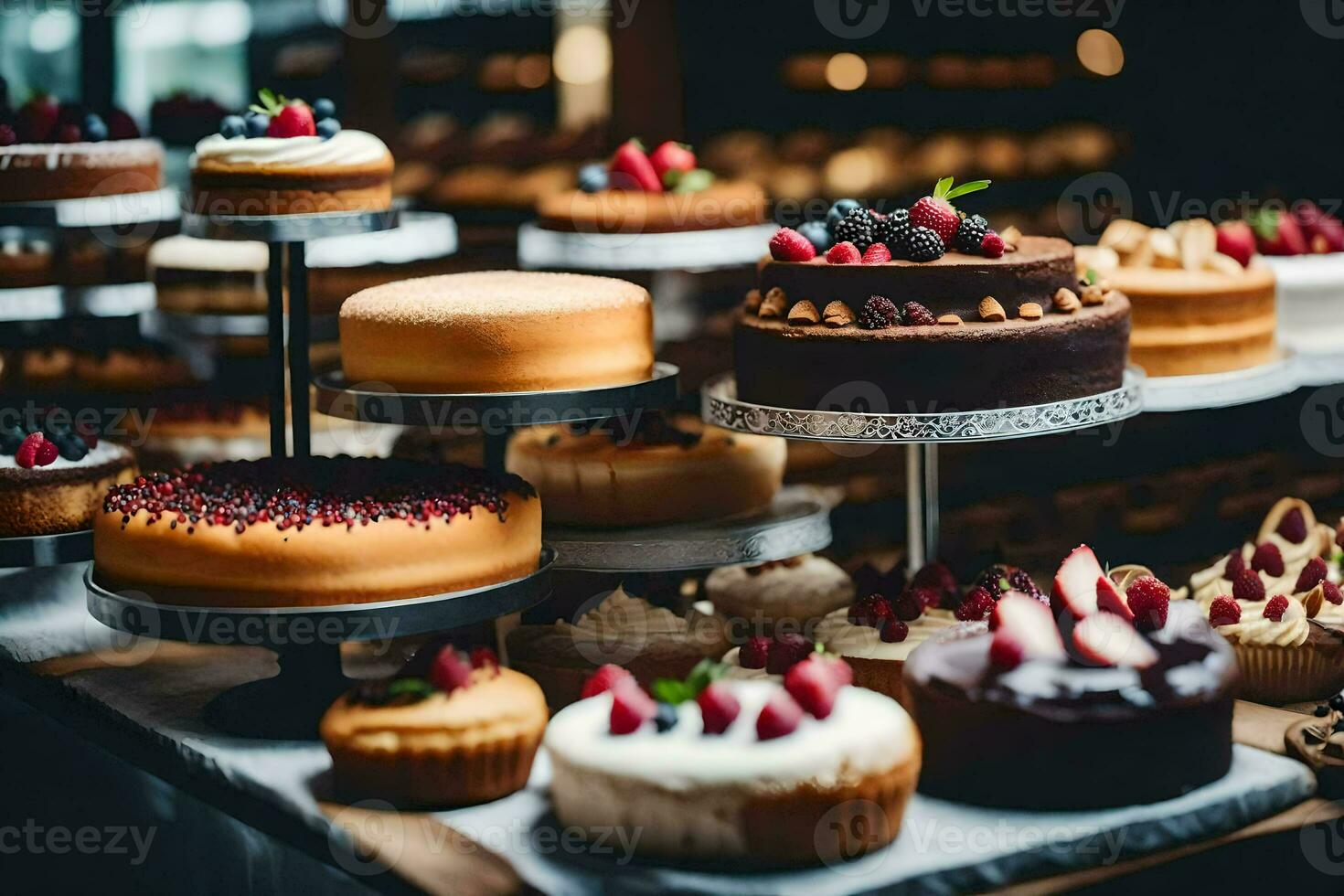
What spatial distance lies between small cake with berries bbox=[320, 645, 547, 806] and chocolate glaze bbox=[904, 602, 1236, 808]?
71cm

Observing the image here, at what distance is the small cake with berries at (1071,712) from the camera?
10.1 feet

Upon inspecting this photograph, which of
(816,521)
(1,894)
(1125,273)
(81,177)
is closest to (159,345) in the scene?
(81,177)

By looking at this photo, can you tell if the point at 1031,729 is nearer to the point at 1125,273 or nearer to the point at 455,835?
the point at 455,835

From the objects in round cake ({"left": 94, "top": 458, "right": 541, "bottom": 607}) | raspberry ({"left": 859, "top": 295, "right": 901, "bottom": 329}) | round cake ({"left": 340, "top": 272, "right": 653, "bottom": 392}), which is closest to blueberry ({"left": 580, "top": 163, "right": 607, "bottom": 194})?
round cake ({"left": 340, "top": 272, "right": 653, "bottom": 392})

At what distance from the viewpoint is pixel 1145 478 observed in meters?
6.54

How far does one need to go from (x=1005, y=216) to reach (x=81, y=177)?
357cm

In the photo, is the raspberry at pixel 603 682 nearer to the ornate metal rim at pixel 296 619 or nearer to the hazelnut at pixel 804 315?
the ornate metal rim at pixel 296 619

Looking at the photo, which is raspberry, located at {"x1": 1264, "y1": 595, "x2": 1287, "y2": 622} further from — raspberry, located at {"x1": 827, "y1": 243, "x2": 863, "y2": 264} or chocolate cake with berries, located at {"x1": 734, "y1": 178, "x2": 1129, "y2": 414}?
raspberry, located at {"x1": 827, "y1": 243, "x2": 863, "y2": 264}

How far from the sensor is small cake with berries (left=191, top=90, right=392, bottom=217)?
407cm

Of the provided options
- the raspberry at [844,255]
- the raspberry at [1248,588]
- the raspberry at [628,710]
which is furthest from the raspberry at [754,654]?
the raspberry at [1248,588]

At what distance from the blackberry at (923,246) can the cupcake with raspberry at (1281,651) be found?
3.11 feet

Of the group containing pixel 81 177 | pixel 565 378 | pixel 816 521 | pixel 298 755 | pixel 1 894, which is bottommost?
pixel 1 894

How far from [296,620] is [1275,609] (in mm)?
2021

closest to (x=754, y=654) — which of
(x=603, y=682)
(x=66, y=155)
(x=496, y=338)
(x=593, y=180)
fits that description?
(x=603, y=682)
